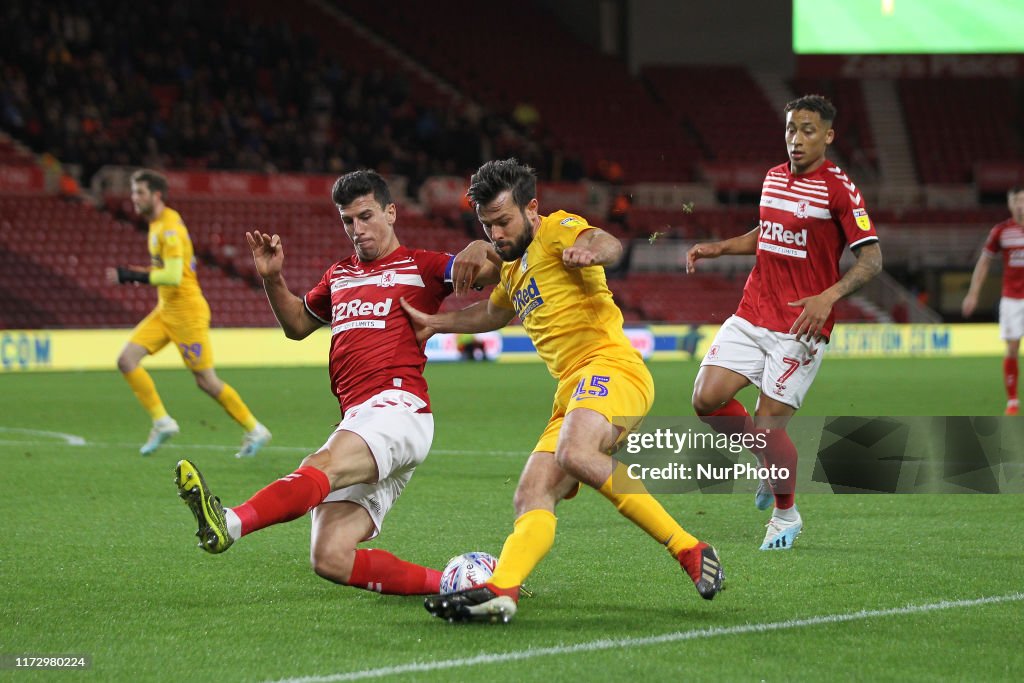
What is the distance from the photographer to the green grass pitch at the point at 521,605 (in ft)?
14.7

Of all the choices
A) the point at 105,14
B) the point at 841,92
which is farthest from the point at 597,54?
the point at 105,14

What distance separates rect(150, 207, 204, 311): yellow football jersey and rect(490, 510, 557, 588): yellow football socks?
21.7ft

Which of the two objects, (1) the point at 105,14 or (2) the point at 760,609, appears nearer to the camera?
(2) the point at 760,609

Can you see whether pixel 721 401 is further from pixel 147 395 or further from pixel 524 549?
pixel 147 395

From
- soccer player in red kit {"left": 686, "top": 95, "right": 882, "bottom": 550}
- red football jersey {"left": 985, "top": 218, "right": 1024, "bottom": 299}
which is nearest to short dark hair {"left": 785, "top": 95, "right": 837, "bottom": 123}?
soccer player in red kit {"left": 686, "top": 95, "right": 882, "bottom": 550}

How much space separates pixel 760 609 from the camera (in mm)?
5266

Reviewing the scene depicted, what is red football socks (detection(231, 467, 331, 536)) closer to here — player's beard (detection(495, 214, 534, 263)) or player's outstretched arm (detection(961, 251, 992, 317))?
player's beard (detection(495, 214, 534, 263))

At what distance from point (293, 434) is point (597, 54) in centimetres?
2799

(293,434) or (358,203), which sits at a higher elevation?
(358,203)

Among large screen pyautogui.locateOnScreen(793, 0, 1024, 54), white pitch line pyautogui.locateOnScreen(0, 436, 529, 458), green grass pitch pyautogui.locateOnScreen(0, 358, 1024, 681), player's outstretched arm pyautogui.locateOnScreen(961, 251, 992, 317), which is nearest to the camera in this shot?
green grass pitch pyautogui.locateOnScreen(0, 358, 1024, 681)

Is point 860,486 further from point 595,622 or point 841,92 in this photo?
point 841,92

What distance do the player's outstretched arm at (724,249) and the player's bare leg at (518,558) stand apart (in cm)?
212

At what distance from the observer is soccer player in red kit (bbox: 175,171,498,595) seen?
17.0 ft

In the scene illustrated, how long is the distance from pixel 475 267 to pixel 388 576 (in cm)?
132
